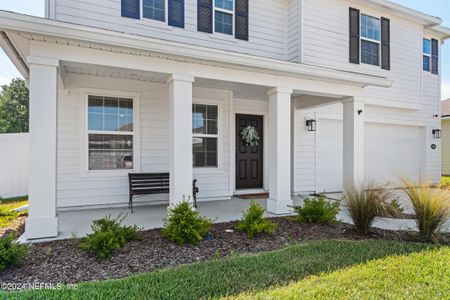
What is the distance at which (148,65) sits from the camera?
471cm

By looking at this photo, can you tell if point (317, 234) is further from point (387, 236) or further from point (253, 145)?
point (253, 145)

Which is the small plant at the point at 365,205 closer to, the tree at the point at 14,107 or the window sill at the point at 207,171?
the window sill at the point at 207,171

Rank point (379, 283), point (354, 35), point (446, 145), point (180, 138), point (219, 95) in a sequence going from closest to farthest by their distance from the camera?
1. point (379, 283)
2. point (180, 138)
3. point (219, 95)
4. point (354, 35)
5. point (446, 145)

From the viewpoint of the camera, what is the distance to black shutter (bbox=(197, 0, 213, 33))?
7078mm

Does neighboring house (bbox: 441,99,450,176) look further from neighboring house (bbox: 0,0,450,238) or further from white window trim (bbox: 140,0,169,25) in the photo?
white window trim (bbox: 140,0,169,25)

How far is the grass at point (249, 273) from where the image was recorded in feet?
8.29

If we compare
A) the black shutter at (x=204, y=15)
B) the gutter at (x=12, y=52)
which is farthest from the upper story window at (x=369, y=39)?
the gutter at (x=12, y=52)

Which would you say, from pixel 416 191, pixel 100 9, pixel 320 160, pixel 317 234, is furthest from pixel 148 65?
pixel 320 160

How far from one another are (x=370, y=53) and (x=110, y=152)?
8336 millimetres

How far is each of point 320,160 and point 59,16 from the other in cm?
769

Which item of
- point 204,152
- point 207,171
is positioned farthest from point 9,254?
point 204,152

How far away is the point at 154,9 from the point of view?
6641 millimetres

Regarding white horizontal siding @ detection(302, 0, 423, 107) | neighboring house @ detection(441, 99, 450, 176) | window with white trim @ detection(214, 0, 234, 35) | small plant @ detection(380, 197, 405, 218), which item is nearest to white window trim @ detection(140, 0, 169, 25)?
window with white trim @ detection(214, 0, 234, 35)

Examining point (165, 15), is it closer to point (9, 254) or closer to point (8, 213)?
point (8, 213)
